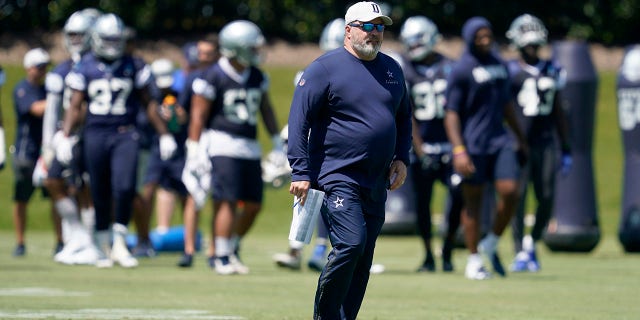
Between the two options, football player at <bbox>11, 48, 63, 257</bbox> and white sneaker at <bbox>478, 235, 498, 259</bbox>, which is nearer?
white sneaker at <bbox>478, 235, 498, 259</bbox>

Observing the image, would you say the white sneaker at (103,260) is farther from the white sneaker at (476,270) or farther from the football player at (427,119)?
the white sneaker at (476,270)

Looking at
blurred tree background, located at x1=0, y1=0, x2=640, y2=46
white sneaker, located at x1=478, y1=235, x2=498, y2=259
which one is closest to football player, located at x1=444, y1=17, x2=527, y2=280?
white sneaker, located at x1=478, y1=235, x2=498, y2=259

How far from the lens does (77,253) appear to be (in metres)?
14.2

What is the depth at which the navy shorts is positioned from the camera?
41.7 ft

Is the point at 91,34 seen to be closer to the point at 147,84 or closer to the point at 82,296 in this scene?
the point at 147,84

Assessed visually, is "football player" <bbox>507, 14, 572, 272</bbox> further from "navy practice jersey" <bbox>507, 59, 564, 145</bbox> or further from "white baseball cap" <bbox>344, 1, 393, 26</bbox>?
"white baseball cap" <bbox>344, 1, 393, 26</bbox>

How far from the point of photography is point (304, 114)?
26.0 ft

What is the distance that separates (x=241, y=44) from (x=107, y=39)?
130cm

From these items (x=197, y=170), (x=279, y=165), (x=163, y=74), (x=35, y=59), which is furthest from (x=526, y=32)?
(x=35, y=59)

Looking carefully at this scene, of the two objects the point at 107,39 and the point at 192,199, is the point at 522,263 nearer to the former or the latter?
the point at 192,199

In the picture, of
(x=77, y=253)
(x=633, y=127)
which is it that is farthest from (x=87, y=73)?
(x=633, y=127)

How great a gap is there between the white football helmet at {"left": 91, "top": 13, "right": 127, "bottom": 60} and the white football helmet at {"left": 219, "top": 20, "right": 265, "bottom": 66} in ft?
3.34

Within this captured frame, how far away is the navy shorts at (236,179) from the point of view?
501 inches

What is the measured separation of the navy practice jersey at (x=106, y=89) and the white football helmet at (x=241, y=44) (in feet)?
3.10
